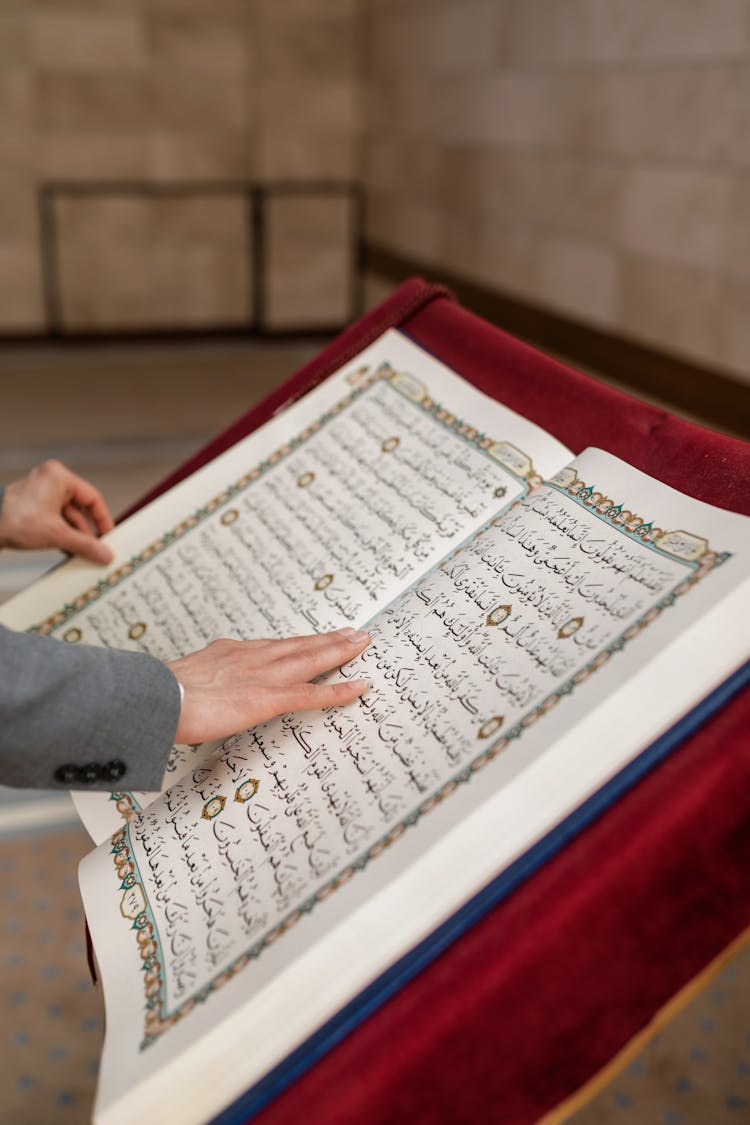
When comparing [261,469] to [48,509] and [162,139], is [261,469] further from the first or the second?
[162,139]

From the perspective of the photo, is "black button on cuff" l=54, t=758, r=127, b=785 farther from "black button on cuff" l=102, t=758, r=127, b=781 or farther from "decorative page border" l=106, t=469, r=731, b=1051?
"decorative page border" l=106, t=469, r=731, b=1051

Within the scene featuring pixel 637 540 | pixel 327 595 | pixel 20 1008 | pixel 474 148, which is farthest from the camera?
pixel 474 148

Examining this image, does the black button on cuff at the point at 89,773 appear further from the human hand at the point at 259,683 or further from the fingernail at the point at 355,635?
the fingernail at the point at 355,635

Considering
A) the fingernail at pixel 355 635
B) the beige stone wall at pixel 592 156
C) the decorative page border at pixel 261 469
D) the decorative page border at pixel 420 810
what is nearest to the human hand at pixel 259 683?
the fingernail at pixel 355 635

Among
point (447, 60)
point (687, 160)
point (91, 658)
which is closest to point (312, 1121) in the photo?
point (91, 658)

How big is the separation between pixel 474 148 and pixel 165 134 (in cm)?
211

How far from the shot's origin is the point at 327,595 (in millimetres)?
967

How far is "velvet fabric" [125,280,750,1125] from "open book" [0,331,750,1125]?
27 millimetres

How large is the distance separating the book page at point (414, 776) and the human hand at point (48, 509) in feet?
1.59

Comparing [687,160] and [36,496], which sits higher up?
[687,160]

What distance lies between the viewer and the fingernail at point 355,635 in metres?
0.85

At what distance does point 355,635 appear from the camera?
0.86 meters

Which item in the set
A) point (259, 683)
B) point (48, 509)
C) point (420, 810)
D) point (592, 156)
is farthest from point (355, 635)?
point (592, 156)

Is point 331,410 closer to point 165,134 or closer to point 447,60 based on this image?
point 447,60
